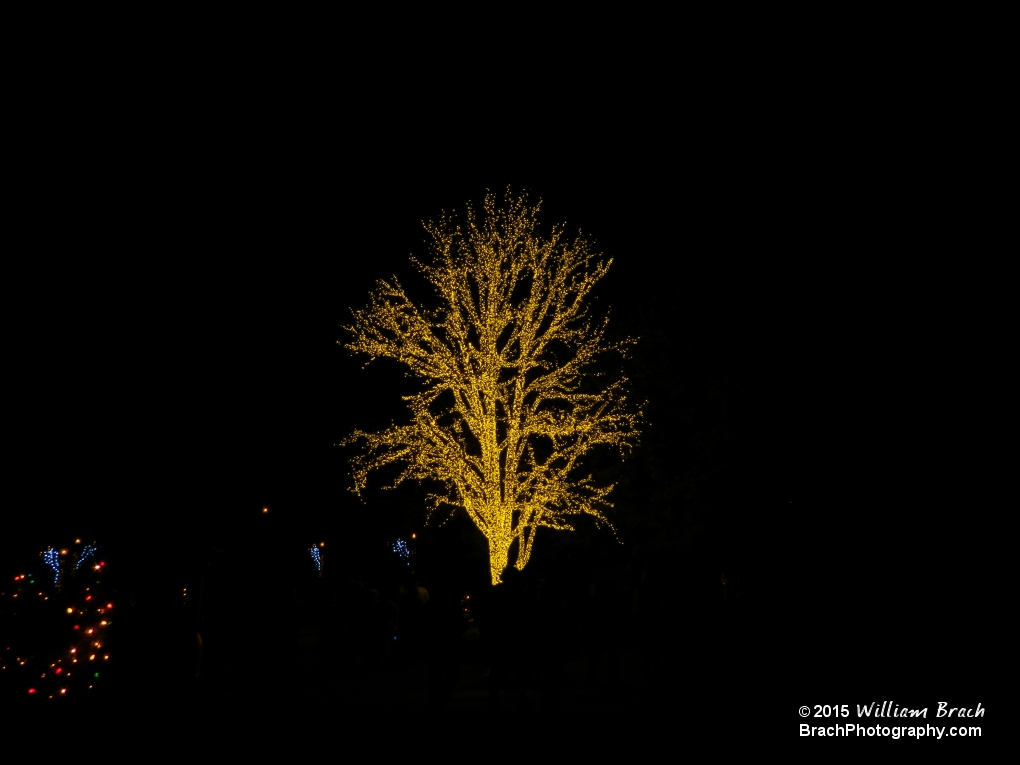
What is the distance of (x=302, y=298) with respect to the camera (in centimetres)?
2930

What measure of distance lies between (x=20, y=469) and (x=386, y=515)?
2051 cm

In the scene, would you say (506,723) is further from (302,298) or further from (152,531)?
(302,298)

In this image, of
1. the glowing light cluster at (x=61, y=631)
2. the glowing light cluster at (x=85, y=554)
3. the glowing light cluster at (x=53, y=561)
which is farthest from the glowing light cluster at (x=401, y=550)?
the glowing light cluster at (x=53, y=561)

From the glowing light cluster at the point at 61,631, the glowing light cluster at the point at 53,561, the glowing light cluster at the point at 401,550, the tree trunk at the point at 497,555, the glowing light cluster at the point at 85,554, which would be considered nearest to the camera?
the glowing light cluster at the point at 61,631

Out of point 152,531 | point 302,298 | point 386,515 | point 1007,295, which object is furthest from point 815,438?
point 386,515

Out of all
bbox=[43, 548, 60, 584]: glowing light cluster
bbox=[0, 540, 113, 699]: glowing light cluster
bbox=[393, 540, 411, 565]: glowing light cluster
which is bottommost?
bbox=[0, 540, 113, 699]: glowing light cluster

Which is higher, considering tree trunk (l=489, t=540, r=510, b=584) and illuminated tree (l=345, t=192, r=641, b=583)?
illuminated tree (l=345, t=192, r=641, b=583)

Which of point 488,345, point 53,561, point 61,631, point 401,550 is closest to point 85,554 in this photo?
point 53,561

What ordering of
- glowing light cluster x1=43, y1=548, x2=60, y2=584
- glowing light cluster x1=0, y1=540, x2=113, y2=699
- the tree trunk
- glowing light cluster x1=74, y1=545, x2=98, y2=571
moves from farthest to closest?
the tree trunk
glowing light cluster x1=74, y1=545, x2=98, y2=571
glowing light cluster x1=43, y1=548, x2=60, y2=584
glowing light cluster x1=0, y1=540, x2=113, y2=699

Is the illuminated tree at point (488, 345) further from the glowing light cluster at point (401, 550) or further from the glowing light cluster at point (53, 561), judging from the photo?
the glowing light cluster at point (53, 561)

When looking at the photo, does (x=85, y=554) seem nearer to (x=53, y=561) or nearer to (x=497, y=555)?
(x=53, y=561)

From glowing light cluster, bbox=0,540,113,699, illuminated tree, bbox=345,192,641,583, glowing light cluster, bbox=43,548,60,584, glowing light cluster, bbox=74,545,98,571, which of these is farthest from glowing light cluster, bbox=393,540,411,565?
glowing light cluster, bbox=43,548,60,584

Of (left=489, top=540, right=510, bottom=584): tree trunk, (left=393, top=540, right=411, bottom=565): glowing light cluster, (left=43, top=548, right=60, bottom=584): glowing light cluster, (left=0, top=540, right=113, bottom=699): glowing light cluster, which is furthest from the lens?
(left=393, top=540, right=411, bottom=565): glowing light cluster

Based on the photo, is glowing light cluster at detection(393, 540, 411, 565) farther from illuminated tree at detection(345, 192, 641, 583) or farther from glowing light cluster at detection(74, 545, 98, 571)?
glowing light cluster at detection(74, 545, 98, 571)
